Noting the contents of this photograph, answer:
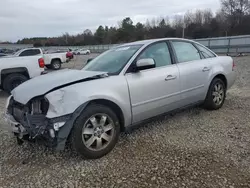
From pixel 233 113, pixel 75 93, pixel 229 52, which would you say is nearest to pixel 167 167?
pixel 75 93

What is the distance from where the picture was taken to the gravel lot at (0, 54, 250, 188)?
279 cm

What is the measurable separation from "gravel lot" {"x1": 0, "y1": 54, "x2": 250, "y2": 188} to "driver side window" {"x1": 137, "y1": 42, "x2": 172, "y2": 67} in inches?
45.5

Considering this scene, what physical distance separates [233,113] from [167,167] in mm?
2596

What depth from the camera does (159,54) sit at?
165 inches

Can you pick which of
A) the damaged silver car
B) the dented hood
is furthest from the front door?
the dented hood

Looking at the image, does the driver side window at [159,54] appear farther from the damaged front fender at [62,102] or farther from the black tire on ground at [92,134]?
the damaged front fender at [62,102]

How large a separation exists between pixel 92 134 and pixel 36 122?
28.6 inches

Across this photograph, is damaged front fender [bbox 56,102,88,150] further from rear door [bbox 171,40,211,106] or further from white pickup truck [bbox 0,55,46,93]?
white pickup truck [bbox 0,55,46,93]

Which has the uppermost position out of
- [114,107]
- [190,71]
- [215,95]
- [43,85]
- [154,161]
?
[43,85]

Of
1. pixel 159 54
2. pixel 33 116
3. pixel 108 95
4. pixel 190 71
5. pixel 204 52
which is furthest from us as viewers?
pixel 204 52

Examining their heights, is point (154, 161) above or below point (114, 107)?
below

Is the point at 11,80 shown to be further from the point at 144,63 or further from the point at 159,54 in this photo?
the point at 144,63

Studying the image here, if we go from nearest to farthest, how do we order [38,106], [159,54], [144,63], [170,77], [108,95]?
[38,106] < [108,95] < [144,63] < [170,77] < [159,54]

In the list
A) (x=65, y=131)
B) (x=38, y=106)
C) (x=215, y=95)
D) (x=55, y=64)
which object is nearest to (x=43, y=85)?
(x=38, y=106)
